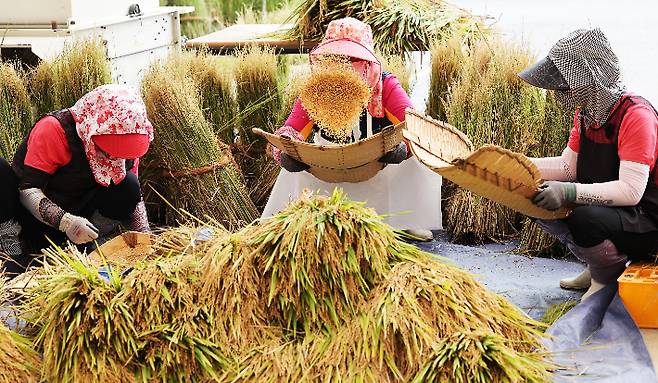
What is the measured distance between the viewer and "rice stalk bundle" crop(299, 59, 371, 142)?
333 cm

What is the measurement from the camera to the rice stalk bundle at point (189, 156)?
4.02 meters

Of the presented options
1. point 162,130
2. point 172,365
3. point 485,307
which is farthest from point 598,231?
point 162,130

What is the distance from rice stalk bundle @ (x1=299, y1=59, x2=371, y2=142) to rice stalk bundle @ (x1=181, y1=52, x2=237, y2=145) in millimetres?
1078

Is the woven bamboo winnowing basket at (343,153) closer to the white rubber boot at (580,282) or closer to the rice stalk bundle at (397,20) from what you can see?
→ the white rubber boot at (580,282)

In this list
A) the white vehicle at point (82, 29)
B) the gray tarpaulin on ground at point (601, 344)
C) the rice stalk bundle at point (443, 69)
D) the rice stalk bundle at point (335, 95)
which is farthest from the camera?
the white vehicle at point (82, 29)

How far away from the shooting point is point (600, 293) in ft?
10.5

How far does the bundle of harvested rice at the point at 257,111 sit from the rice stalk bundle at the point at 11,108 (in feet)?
3.47

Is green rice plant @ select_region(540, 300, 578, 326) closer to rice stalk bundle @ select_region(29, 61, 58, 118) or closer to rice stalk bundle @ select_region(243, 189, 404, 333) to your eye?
rice stalk bundle @ select_region(243, 189, 404, 333)

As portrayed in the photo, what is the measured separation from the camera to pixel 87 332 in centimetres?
221

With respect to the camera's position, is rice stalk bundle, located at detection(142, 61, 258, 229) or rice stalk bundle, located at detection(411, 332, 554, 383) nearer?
rice stalk bundle, located at detection(411, 332, 554, 383)

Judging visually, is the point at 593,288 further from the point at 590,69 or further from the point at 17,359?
the point at 17,359

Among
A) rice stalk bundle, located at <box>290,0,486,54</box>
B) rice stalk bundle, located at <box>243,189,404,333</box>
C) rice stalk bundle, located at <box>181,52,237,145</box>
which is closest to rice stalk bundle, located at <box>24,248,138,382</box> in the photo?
rice stalk bundle, located at <box>243,189,404,333</box>

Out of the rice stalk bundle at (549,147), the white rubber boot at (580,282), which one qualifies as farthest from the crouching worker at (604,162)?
the rice stalk bundle at (549,147)

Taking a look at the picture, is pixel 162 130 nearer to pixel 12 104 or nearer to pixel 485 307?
pixel 12 104
